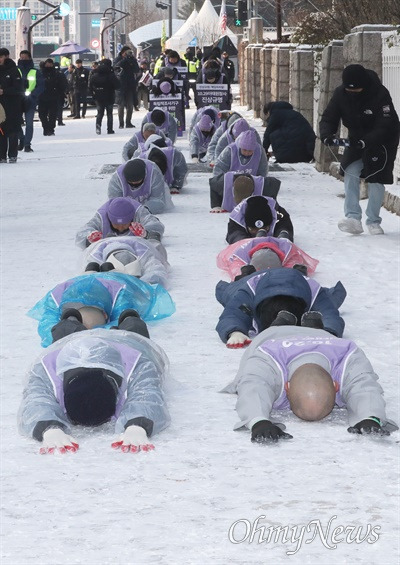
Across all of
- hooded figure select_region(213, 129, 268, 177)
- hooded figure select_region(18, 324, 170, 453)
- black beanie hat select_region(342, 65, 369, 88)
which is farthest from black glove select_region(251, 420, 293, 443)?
hooded figure select_region(213, 129, 268, 177)

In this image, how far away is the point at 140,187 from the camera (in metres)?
12.8

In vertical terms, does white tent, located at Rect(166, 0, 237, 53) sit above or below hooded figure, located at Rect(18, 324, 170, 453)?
above

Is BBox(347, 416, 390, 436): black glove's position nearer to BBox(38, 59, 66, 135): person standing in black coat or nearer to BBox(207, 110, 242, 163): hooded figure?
BBox(207, 110, 242, 163): hooded figure

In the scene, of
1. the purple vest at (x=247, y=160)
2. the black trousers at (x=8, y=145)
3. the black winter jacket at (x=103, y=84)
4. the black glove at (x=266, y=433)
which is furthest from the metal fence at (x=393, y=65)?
the black winter jacket at (x=103, y=84)

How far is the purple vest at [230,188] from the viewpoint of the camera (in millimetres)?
12484

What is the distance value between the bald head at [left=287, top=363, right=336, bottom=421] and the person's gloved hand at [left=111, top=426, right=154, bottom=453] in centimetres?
69

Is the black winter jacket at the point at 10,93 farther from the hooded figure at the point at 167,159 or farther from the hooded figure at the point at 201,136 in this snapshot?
the hooded figure at the point at 167,159

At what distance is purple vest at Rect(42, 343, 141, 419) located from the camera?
5.73m

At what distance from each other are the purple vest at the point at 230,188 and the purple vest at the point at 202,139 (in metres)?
5.46

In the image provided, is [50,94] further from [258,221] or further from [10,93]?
[258,221]

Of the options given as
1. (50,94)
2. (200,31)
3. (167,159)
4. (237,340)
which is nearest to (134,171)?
(167,159)

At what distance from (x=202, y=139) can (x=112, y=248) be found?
10164 millimetres

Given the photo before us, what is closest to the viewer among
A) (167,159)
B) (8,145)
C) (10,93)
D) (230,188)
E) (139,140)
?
(230,188)

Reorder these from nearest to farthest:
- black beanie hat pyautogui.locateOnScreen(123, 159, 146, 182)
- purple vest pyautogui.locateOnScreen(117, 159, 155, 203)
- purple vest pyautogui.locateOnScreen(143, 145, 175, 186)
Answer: black beanie hat pyautogui.locateOnScreen(123, 159, 146, 182)
purple vest pyautogui.locateOnScreen(117, 159, 155, 203)
purple vest pyautogui.locateOnScreen(143, 145, 175, 186)
